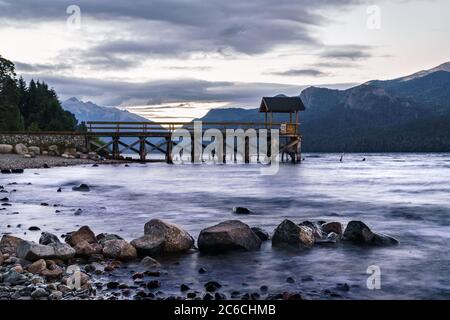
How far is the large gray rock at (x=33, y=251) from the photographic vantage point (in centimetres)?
1009

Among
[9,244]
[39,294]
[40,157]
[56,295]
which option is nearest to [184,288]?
[56,295]

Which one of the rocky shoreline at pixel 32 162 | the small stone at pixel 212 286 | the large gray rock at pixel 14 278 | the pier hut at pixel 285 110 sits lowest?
the small stone at pixel 212 286

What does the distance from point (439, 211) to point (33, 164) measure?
34456 millimetres

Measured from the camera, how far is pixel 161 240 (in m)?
11.4

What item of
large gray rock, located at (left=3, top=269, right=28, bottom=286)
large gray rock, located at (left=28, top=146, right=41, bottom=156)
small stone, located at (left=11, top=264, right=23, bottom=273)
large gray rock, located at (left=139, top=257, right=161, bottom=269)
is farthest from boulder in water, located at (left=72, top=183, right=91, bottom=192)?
large gray rock, located at (left=28, top=146, right=41, bottom=156)

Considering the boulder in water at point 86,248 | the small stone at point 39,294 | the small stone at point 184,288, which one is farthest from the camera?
the boulder in water at point 86,248

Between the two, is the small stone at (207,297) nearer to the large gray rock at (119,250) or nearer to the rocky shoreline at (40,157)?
the large gray rock at (119,250)

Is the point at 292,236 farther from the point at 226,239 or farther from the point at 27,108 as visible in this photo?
the point at 27,108

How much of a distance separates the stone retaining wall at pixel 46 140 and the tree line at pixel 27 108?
7.85 meters

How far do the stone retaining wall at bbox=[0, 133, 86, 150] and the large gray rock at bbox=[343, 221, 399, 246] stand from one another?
42.9m

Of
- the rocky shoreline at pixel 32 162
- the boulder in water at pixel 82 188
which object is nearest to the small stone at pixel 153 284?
the boulder in water at pixel 82 188
